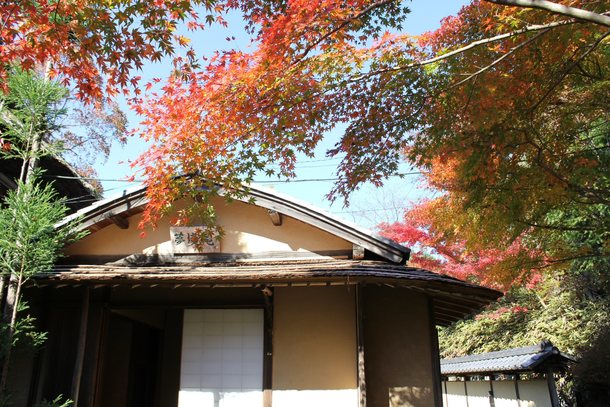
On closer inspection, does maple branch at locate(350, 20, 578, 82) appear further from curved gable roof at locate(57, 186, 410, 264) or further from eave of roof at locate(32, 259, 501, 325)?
curved gable roof at locate(57, 186, 410, 264)

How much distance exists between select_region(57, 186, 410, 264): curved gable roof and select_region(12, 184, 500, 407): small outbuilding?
0.02m

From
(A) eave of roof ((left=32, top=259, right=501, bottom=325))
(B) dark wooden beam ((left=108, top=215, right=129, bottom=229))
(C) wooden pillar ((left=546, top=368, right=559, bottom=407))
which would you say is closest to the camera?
(A) eave of roof ((left=32, top=259, right=501, bottom=325))

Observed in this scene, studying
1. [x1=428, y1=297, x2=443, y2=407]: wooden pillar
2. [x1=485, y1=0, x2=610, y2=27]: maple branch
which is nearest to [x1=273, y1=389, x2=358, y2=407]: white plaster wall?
[x1=428, y1=297, x2=443, y2=407]: wooden pillar

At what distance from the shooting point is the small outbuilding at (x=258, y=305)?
7754 millimetres

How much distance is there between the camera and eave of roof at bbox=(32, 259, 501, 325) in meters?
7.20

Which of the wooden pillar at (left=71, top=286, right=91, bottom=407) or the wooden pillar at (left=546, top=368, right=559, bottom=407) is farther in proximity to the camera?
the wooden pillar at (left=546, top=368, right=559, bottom=407)

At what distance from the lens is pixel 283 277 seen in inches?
291

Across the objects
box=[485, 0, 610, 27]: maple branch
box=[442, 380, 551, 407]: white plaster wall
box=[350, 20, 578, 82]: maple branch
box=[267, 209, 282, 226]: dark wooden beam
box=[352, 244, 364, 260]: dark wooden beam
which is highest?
box=[350, 20, 578, 82]: maple branch

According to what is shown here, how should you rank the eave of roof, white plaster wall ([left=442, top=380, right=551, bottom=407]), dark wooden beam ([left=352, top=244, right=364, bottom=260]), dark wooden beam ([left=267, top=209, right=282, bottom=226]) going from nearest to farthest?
the eave of roof < dark wooden beam ([left=352, top=244, right=364, bottom=260]) < dark wooden beam ([left=267, top=209, right=282, bottom=226]) < white plaster wall ([left=442, top=380, right=551, bottom=407])

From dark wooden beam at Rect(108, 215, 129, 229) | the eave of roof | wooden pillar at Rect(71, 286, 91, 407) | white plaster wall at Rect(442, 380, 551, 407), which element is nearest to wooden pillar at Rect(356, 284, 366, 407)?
the eave of roof

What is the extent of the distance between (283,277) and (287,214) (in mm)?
1743

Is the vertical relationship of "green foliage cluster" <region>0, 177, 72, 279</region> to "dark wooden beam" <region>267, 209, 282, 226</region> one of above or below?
below

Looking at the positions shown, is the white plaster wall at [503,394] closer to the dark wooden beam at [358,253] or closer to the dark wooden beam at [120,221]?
the dark wooden beam at [358,253]

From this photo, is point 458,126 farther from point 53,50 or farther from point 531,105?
point 53,50
